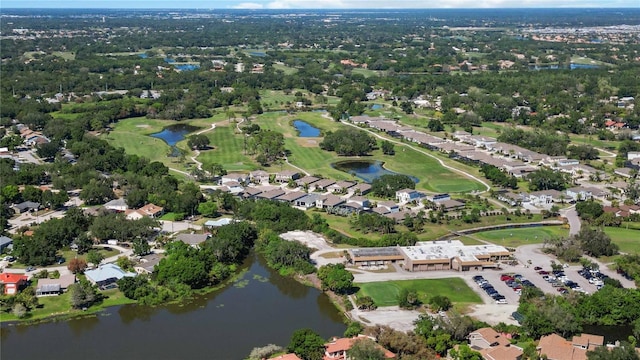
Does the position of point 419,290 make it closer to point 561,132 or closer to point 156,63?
point 561,132

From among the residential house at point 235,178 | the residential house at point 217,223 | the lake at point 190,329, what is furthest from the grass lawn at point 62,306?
the residential house at point 235,178

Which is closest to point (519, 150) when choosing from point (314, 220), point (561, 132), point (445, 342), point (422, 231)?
point (561, 132)

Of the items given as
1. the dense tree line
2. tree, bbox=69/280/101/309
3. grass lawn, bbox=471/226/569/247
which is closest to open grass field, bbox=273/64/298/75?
the dense tree line

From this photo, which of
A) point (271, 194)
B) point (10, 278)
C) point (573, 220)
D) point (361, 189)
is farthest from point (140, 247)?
point (573, 220)

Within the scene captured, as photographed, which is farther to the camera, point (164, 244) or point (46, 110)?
point (46, 110)

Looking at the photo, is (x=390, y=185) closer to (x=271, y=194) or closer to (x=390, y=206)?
(x=390, y=206)

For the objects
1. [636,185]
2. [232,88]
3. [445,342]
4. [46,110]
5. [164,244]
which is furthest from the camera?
[232,88]
